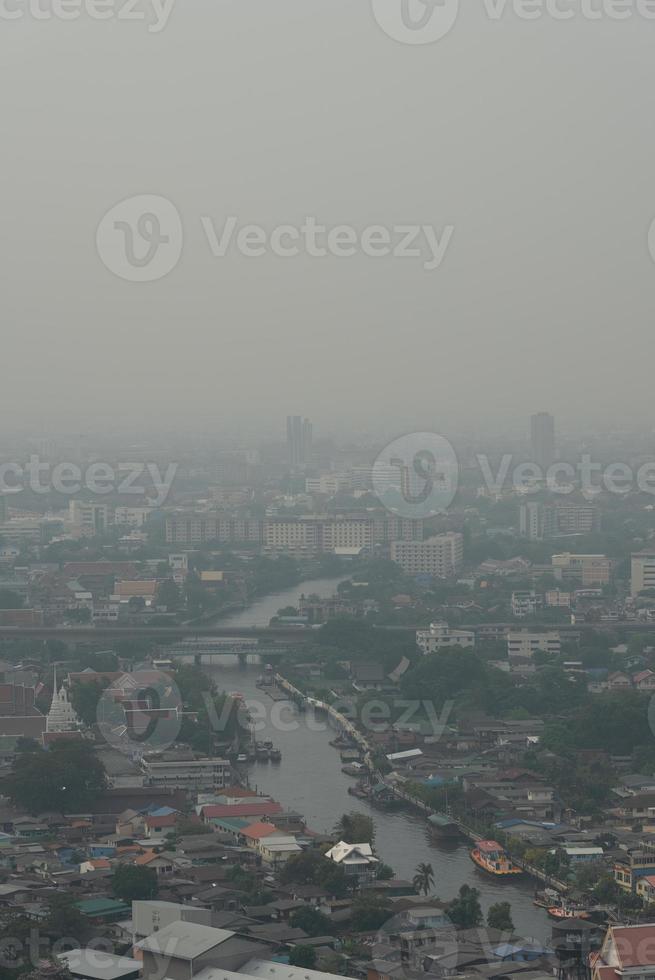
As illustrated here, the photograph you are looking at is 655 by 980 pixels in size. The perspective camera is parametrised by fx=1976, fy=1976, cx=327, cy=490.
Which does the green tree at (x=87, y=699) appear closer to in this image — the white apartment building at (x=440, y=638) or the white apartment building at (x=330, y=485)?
the white apartment building at (x=440, y=638)

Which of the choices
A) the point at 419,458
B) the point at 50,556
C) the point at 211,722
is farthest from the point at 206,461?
the point at 211,722

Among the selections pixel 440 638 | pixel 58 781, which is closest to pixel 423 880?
pixel 58 781

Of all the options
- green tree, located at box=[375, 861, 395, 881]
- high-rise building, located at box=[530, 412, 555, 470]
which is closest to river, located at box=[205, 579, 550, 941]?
green tree, located at box=[375, 861, 395, 881]

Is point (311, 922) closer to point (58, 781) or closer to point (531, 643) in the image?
point (58, 781)

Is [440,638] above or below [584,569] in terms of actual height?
below

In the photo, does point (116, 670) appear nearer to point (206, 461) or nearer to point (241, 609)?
point (241, 609)

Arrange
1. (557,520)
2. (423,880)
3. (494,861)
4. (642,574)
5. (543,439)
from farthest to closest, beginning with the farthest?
(543,439), (557,520), (642,574), (494,861), (423,880)

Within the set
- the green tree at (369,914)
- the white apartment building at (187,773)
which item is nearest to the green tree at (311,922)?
the green tree at (369,914)
